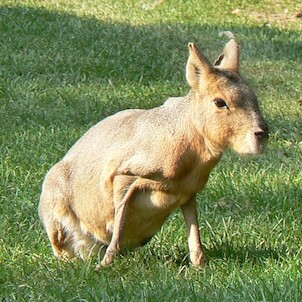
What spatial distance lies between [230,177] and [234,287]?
2319 millimetres

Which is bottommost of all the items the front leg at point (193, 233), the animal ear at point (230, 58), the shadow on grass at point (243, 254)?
the shadow on grass at point (243, 254)

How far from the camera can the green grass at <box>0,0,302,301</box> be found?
4594mm

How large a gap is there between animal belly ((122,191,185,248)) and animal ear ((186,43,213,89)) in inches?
21.3

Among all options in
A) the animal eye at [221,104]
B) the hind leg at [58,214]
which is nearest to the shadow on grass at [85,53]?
the hind leg at [58,214]

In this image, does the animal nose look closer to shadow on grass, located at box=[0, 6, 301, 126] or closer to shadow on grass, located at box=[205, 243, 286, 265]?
shadow on grass, located at box=[205, 243, 286, 265]

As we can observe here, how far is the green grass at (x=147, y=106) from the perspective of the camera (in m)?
4.59

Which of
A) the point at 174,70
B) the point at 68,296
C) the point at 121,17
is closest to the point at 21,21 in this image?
the point at 121,17

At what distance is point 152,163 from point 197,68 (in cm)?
49

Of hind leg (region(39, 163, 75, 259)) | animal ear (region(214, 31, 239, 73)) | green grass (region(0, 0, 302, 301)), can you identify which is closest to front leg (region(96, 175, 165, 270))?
green grass (region(0, 0, 302, 301))

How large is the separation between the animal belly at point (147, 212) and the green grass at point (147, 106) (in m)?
0.15

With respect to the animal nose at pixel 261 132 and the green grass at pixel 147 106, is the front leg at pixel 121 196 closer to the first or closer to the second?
the green grass at pixel 147 106

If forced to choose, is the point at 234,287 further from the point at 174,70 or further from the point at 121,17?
the point at 121,17

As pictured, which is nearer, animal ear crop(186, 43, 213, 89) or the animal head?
the animal head

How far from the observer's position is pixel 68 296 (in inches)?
170
